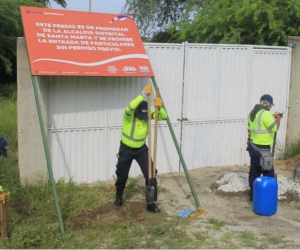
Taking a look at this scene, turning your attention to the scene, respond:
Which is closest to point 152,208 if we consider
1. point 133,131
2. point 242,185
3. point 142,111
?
point 133,131

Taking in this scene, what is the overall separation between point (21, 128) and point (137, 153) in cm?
193

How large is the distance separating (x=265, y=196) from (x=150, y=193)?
5.40 feet

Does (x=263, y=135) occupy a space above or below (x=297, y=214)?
above

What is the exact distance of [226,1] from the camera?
13.7 meters

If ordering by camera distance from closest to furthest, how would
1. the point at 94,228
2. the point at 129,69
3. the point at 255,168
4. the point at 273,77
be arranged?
1. the point at 94,228
2. the point at 255,168
3. the point at 129,69
4. the point at 273,77

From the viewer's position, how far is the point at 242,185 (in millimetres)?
7625

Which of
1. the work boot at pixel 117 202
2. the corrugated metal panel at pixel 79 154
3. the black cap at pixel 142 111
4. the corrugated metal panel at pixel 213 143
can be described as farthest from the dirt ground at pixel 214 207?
the black cap at pixel 142 111

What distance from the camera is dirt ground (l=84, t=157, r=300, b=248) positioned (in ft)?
20.1

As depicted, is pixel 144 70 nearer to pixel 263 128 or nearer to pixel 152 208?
pixel 263 128

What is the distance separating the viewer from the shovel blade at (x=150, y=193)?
20.5ft

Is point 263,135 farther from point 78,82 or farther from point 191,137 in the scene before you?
point 78,82

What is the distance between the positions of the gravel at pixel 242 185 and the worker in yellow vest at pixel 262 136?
509 mm

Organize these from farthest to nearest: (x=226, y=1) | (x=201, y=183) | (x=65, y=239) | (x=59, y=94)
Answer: (x=226, y=1) < (x=201, y=183) < (x=59, y=94) < (x=65, y=239)

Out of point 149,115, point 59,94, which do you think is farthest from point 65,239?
point 59,94
